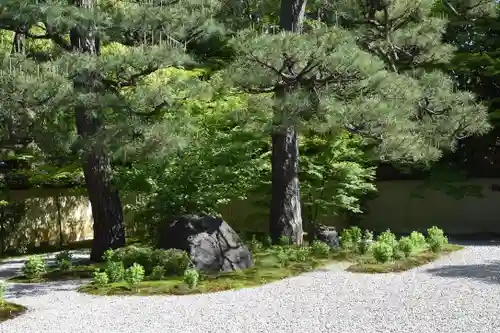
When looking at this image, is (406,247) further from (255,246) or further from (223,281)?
(223,281)

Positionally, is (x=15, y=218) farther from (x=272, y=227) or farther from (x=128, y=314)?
(x=128, y=314)

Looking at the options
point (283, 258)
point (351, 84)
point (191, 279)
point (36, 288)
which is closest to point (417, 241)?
point (283, 258)

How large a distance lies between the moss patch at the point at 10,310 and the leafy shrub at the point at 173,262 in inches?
86.2

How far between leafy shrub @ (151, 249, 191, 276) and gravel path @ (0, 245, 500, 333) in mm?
1215

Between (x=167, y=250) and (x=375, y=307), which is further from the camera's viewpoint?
(x=167, y=250)

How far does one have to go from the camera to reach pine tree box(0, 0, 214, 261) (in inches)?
307

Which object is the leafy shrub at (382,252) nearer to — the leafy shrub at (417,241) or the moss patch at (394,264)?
the moss patch at (394,264)

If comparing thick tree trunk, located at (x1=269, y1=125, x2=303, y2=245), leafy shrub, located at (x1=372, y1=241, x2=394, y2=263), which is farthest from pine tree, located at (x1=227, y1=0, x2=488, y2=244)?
leafy shrub, located at (x1=372, y1=241, x2=394, y2=263)

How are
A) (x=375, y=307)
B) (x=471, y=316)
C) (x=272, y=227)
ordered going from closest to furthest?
(x=471, y=316)
(x=375, y=307)
(x=272, y=227)

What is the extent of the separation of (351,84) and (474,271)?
314cm

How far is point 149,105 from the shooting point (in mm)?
8922

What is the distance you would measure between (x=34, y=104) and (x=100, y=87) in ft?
5.26

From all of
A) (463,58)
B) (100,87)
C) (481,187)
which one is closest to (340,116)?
(100,87)

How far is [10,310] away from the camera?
6613mm
